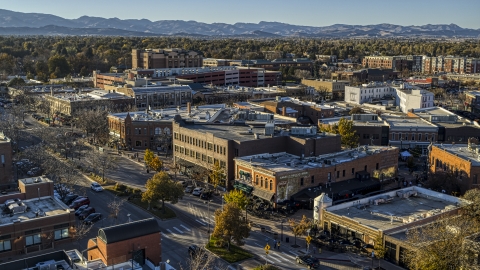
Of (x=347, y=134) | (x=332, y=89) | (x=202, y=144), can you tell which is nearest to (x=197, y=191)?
(x=202, y=144)

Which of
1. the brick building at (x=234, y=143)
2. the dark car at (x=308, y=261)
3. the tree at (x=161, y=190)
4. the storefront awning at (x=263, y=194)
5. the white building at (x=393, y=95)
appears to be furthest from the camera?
the white building at (x=393, y=95)

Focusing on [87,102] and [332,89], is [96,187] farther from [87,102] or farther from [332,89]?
[332,89]

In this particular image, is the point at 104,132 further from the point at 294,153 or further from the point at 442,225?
the point at 442,225

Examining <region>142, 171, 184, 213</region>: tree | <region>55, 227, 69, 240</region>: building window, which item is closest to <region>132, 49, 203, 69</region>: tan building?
<region>142, 171, 184, 213</region>: tree

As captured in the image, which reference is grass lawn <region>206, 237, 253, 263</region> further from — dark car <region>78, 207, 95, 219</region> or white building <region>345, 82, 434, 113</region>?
white building <region>345, 82, 434, 113</region>

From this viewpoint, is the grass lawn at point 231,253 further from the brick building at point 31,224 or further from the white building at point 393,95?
the white building at point 393,95

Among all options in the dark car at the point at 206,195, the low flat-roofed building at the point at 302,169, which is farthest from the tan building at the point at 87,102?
the low flat-roofed building at the point at 302,169
